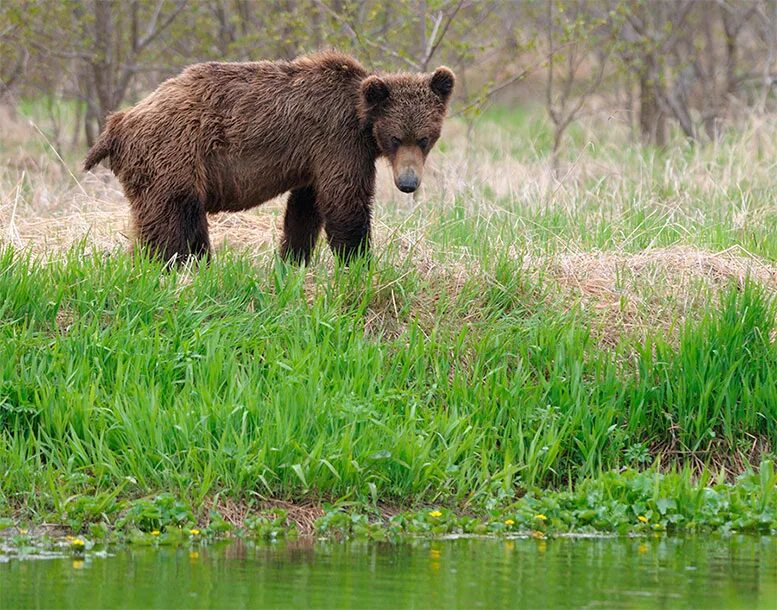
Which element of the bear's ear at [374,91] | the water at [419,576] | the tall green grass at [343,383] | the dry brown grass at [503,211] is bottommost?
the water at [419,576]

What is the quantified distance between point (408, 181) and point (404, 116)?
420 mm

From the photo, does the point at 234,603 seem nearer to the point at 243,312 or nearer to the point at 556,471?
the point at 556,471

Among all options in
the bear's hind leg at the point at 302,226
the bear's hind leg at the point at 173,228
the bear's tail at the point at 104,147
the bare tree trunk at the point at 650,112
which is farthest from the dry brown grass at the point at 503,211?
the bare tree trunk at the point at 650,112

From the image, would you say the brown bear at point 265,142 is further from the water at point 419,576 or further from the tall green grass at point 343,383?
the water at point 419,576

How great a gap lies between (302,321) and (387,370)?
61 centimetres

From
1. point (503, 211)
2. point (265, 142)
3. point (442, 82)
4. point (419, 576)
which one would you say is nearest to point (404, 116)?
point (442, 82)

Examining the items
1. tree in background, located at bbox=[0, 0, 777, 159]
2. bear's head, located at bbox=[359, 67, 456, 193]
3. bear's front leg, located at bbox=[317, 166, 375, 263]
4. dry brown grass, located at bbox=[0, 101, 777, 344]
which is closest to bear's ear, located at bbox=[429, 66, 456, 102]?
bear's head, located at bbox=[359, 67, 456, 193]

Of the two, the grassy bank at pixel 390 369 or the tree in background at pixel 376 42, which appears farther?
the tree in background at pixel 376 42

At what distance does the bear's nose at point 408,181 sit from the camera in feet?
27.1

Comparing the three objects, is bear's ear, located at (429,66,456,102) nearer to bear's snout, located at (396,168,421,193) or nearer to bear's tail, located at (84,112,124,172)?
bear's snout, located at (396,168,421,193)

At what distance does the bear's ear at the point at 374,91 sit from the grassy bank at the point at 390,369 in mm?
864

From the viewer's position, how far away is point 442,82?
335 inches

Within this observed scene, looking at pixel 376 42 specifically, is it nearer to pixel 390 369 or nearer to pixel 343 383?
pixel 390 369

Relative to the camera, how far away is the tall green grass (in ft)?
21.3
